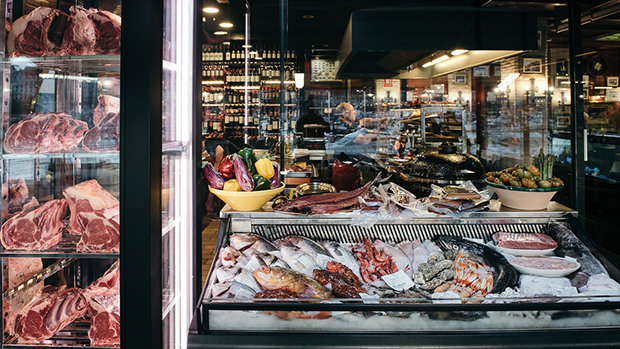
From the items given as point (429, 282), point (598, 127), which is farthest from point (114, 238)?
point (598, 127)

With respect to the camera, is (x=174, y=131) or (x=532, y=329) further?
(x=174, y=131)

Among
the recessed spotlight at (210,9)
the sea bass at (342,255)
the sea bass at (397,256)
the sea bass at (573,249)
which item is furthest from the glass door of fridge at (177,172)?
the recessed spotlight at (210,9)

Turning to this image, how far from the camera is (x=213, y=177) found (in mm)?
2145

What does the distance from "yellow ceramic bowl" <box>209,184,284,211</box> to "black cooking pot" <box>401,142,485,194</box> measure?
197 centimetres

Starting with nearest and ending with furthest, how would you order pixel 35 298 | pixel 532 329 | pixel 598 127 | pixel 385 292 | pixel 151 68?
pixel 151 68 → pixel 532 329 → pixel 385 292 → pixel 35 298 → pixel 598 127

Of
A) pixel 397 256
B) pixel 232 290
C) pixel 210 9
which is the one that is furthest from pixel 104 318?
pixel 210 9

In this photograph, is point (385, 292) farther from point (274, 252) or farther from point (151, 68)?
point (151, 68)

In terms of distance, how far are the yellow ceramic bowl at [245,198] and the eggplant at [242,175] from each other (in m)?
0.03

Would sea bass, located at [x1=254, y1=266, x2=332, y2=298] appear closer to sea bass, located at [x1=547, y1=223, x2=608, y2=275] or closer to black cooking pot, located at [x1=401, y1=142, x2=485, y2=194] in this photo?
sea bass, located at [x1=547, y1=223, x2=608, y2=275]

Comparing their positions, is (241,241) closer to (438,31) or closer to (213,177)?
(213,177)

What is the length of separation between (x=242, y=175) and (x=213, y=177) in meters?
0.16

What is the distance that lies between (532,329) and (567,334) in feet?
0.40

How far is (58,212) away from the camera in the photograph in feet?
6.04

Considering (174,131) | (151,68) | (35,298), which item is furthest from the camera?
(174,131)
